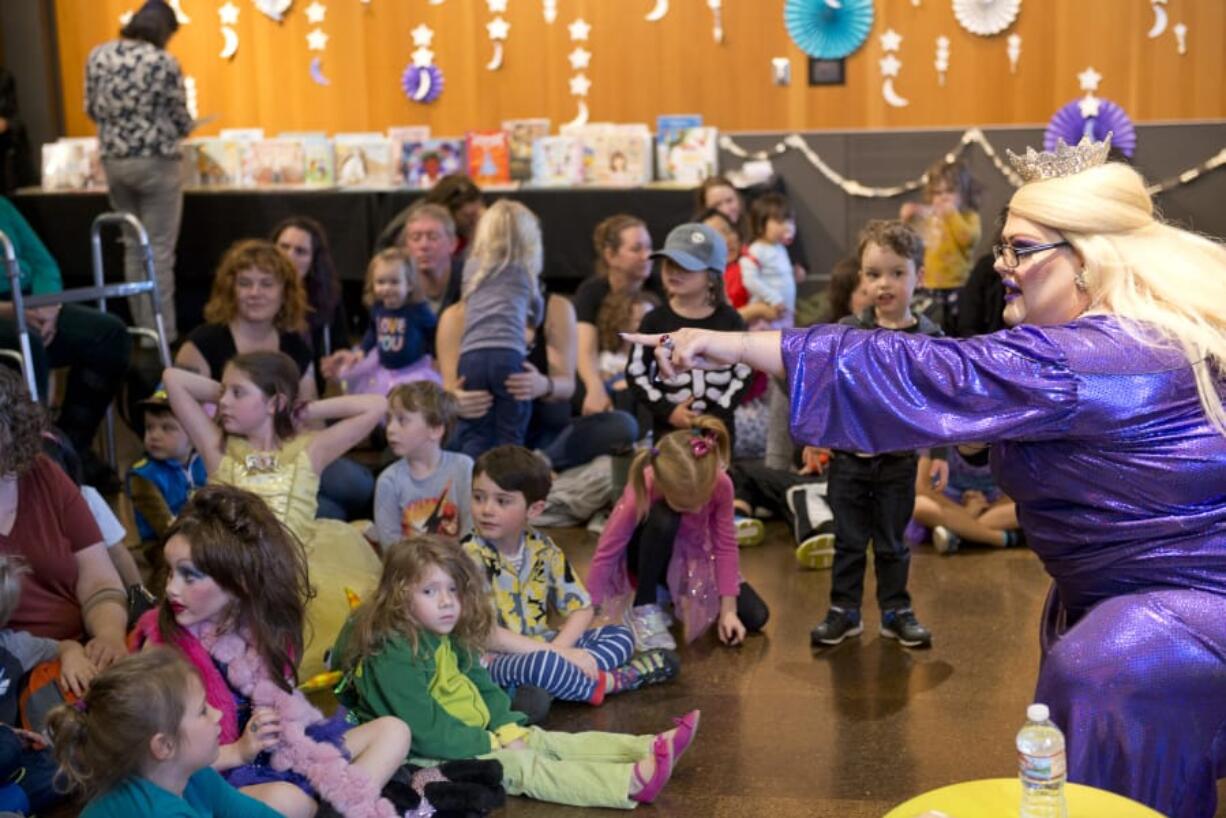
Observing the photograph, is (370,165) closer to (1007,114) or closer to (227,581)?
(1007,114)

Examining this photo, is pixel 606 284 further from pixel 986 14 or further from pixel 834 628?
pixel 986 14

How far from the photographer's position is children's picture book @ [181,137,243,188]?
918cm

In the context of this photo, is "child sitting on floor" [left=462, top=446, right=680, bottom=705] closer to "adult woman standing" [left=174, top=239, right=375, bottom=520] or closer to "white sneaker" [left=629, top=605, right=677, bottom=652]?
"white sneaker" [left=629, top=605, right=677, bottom=652]

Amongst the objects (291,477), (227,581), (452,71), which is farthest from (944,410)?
(452,71)

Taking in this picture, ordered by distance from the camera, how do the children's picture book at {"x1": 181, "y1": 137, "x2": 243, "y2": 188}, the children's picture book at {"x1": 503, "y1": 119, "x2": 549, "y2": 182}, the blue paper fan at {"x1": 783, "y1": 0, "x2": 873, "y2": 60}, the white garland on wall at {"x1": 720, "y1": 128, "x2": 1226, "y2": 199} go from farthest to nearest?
the children's picture book at {"x1": 181, "y1": 137, "x2": 243, "y2": 188}, the blue paper fan at {"x1": 783, "y1": 0, "x2": 873, "y2": 60}, the children's picture book at {"x1": 503, "y1": 119, "x2": 549, "y2": 182}, the white garland on wall at {"x1": 720, "y1": 128, "x2": 1226, "y2": 199}

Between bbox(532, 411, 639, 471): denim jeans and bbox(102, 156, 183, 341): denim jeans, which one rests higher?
bbox(102, 156, 183, 341): denim jeans

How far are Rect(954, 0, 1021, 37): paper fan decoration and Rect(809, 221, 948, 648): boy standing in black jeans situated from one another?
16.3 ft

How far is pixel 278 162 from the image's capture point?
912 cm

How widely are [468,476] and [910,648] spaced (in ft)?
4.37

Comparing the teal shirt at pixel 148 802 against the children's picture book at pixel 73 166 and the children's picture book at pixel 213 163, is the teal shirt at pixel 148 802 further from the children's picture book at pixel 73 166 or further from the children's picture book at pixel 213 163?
the children's picture book at pixel 73 166

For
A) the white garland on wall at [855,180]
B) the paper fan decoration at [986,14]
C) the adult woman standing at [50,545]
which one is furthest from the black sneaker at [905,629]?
the paper fan decoration at [986,14]

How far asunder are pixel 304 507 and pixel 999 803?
2.46 m

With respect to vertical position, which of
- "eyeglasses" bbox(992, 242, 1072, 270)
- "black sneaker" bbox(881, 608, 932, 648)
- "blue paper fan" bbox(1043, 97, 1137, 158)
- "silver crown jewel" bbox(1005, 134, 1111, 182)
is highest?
"blue paper fan" bbox(1043, 97, 1137, 158)

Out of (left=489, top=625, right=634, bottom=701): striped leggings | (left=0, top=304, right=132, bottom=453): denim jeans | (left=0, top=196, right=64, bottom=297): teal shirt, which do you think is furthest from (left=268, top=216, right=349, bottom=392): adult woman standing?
(left=489, top=625, right=634, bottom=701): striped leggings
